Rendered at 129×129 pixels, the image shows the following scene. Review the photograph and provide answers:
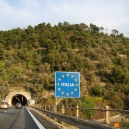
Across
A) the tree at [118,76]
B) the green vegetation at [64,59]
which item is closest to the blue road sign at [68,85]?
the green vegetation at [64,59]

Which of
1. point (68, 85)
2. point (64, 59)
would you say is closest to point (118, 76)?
point (64, 59)

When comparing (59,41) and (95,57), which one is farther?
(59,41)

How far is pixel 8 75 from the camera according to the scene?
317ft

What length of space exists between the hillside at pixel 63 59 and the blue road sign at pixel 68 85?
94.8ft

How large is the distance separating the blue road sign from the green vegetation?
28.8 meters

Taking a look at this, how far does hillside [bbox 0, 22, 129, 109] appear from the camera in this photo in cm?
8631

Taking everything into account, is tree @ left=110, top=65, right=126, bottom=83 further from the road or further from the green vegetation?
the road

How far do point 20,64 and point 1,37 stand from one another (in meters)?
24.1

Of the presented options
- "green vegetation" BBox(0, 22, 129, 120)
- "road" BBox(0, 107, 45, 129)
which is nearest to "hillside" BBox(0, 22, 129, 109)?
"green vegetation" BBox(0, 22, 129, 120)

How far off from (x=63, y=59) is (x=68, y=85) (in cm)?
8530


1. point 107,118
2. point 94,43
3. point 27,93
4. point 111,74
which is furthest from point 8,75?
point 107,118

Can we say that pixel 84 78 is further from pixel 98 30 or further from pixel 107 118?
pixel 107 118

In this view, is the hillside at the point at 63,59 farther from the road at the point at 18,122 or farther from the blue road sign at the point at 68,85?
the road at the point at 18,122

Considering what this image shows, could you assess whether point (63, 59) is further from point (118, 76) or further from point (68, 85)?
point (68, 85)
